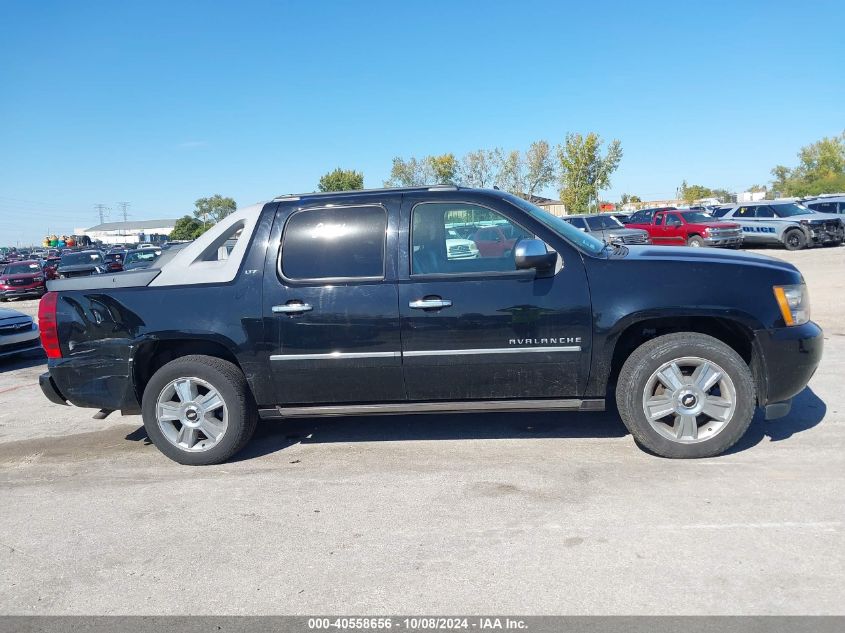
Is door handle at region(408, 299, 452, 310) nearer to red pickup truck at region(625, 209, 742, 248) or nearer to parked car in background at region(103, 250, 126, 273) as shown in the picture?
red pickup truck at region(625, 209, 742, 248)

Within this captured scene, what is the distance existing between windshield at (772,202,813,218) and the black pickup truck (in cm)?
2209

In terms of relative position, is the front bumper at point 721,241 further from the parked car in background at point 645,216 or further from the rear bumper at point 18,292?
the rear bumper at point 18,292

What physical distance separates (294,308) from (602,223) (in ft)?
72.2

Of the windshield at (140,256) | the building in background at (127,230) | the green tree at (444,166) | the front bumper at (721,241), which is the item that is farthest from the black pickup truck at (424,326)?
the building in background at (127,230)

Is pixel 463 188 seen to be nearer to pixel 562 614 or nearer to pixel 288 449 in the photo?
pixel 288 449

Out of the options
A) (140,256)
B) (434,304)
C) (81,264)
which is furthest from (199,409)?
(140,256)

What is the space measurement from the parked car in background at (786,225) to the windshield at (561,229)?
2160 centimetres

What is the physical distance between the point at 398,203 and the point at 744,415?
2.70 meters

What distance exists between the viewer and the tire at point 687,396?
4.30 metres

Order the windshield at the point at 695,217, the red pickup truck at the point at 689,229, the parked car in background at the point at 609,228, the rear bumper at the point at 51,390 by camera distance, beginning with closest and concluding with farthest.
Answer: the rear bumper at the point at 51,390
the parked car in background at the point at 609,228
the red pickup truck at the point at 689,229
the windshield at the point at 695,217

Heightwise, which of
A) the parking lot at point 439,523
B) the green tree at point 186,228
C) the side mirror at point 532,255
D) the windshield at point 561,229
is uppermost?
the green tree at point 186,228

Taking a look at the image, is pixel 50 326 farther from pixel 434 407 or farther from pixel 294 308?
pixel 434 407

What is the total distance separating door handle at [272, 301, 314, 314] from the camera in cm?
456

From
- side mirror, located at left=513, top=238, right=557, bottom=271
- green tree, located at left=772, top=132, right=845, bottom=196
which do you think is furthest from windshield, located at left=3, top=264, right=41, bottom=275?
green tree, located at left=772, top=132, right=845, bottom=196
